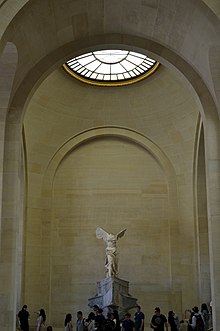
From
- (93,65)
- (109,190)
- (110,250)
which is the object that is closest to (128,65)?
(93,65)

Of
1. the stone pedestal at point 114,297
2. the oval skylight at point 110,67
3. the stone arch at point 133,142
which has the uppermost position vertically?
the oval skylight at point 110,67

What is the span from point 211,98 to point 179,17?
258 cm

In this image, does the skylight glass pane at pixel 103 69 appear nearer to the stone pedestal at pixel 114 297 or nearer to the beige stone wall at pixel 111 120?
the beige stone wall at pixel 111 120

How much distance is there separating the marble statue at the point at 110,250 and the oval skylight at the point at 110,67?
5843mm

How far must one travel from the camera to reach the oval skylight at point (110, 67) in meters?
20.7

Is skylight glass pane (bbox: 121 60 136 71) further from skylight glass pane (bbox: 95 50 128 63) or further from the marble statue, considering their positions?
the marble statue

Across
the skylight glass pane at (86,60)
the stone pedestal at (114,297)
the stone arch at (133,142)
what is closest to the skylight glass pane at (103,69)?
the skylight glass pane at (86,60)

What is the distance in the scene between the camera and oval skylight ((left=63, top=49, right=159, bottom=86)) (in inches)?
813

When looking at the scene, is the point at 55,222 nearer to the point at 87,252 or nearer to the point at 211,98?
the point at 87,252

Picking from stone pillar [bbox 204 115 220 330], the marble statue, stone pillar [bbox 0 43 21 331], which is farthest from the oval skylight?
stone pillar [bbox 204 115 220 330]

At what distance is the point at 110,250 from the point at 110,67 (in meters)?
7.10

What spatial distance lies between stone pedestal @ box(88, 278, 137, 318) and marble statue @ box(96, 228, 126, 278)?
434mm

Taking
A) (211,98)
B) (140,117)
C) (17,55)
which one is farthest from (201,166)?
(17,55)

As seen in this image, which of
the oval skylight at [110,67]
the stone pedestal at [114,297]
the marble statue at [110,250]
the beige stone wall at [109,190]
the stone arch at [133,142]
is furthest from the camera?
the stone arch at [133,142]
